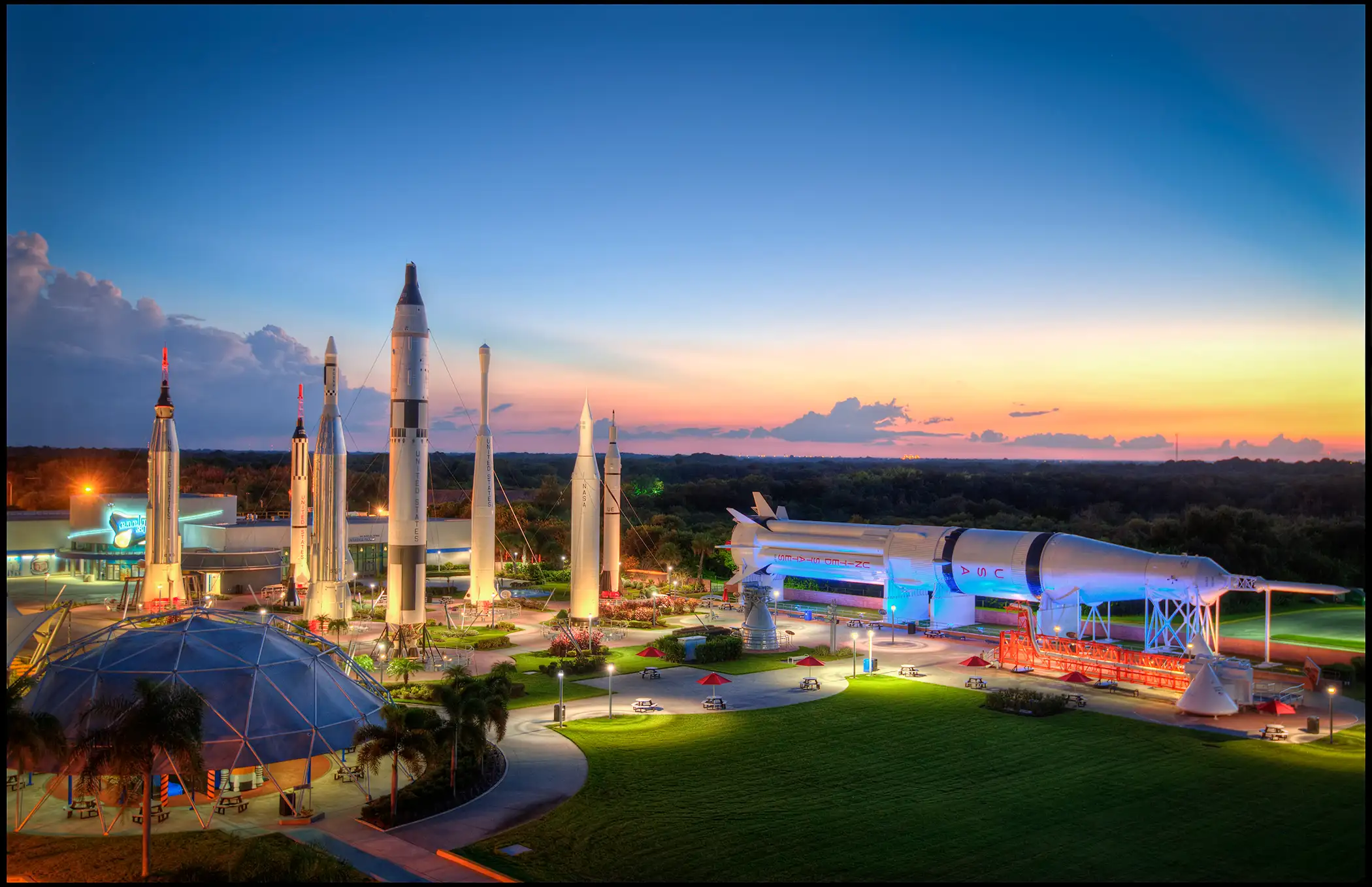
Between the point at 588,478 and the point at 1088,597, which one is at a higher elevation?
the point at 588,478

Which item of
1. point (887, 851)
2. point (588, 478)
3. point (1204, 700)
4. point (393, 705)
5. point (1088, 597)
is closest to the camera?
point (887, 851)

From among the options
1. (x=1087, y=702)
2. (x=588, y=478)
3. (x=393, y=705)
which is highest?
(x=588, y=478)

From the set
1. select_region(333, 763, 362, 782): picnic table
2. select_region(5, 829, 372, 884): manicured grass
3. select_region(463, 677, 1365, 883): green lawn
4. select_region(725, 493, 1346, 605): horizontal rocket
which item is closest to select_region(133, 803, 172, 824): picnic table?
select_region(5, 829, 372, 884): manicured grass

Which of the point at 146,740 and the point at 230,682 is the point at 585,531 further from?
the point at 146,740

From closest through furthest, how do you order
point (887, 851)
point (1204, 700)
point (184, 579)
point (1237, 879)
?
1. point (1237, 879)
2. point (887, 851)
3. point (1204, 700)
4. point (184, 579)

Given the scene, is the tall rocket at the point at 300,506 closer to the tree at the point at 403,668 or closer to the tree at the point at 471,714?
the tree at the point at 403,668

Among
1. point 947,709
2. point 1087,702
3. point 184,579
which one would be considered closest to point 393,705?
Answer: point 947,709

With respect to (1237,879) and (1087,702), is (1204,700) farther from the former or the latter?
(1237,879)

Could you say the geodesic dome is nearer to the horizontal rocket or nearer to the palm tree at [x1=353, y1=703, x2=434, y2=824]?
the palm tree at [x1=353, y1=703, x2=434, y2=824]

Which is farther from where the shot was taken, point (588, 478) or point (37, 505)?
point (37, 505)
